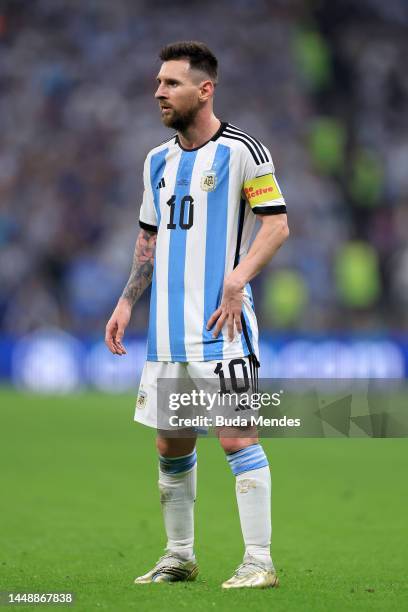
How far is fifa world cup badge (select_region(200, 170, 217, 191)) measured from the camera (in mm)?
4969

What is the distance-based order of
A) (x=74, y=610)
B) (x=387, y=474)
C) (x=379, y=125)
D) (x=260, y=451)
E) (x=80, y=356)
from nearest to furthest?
1. (x=74, y=610)
2. (x=260, y=451)
3. (x=387, y=474)
4. (x=80, y=356)
5. (x=379, y=125)

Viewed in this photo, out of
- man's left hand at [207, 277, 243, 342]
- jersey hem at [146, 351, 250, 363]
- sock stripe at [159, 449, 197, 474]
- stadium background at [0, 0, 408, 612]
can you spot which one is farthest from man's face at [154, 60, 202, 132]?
stadium background at [0, 0, 408, 612]

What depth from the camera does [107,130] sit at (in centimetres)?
2536

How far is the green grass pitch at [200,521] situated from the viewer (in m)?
4.86

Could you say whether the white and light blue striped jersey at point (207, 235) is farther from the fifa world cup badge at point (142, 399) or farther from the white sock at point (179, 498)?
the white sock at point (179, 498)

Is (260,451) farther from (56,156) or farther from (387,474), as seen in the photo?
(56,156)

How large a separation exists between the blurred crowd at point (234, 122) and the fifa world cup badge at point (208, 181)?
49.8ft

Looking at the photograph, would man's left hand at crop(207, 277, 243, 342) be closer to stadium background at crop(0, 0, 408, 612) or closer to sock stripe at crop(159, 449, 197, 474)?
sock stripe at crop(159, 449, 197, 474)

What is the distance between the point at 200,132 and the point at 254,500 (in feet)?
5.01

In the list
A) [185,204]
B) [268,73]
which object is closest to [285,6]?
[268,73]

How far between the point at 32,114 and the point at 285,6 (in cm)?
639

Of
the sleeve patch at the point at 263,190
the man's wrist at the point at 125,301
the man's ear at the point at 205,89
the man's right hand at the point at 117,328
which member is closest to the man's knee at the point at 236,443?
the man's right hand at the point at 117,328

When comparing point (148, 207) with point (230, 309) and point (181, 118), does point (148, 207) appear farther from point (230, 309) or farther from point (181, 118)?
point (230, 309)

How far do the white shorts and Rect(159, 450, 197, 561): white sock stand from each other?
25 cm
